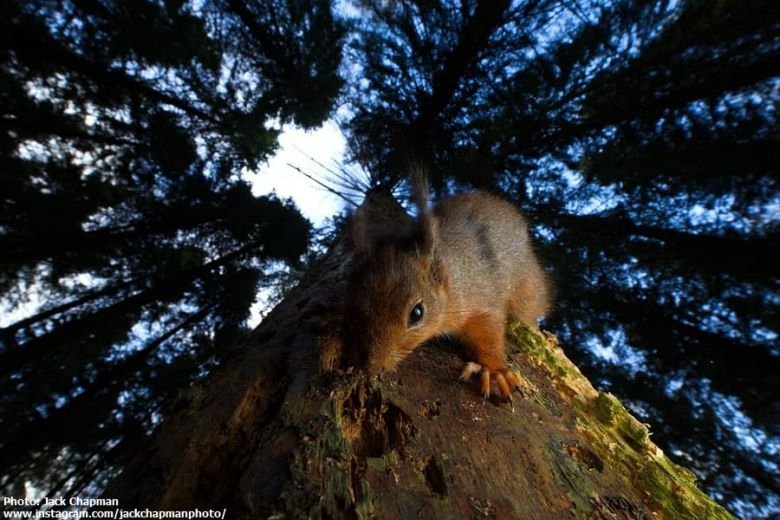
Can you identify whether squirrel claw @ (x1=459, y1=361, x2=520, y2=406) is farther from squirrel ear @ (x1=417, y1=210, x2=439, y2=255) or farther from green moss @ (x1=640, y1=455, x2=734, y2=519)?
squirrel ear @ (x1=417, y1=210, x2=439, y2=255)

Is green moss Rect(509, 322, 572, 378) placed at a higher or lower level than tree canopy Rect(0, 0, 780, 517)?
lower

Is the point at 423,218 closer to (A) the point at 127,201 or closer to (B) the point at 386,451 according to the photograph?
(B) the point at 386,451

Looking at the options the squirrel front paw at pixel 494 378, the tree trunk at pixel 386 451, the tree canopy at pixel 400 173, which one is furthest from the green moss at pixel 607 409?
the tree canopy at pixel 400 173

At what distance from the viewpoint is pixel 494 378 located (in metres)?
1.54

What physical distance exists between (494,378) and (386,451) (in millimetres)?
665

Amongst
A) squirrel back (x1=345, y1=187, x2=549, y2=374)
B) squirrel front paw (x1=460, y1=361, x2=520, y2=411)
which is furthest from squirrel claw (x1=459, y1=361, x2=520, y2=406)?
squirrel back (x1=345, y1=187, x2=549, y2=374)

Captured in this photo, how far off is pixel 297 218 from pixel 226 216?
1.03 meters

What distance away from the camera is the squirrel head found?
1496 mm

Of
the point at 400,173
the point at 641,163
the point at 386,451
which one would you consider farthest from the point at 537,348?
the point at 400,173

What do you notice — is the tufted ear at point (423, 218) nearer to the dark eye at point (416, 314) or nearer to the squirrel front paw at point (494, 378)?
the dark eye at point (416, 314)

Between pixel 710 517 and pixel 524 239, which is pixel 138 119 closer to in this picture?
pixel 524 239

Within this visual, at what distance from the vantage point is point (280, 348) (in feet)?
5.31

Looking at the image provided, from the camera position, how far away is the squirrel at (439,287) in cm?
155

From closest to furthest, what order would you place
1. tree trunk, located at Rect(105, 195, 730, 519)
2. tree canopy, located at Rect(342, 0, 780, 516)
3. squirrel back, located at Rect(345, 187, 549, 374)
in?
tree trunk, located at Rect(105, 195, 730, 519)
squirrel back, located at Rect(345, 187, 549, 374)
tree canopy, located at Rect(342, 0, 780, 516)
